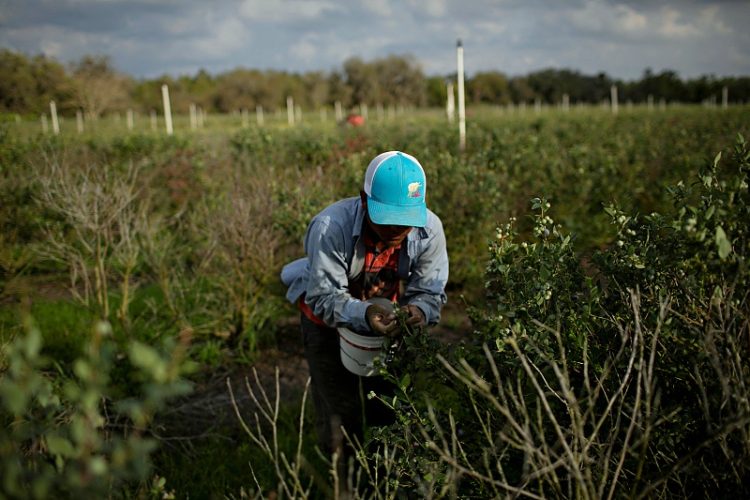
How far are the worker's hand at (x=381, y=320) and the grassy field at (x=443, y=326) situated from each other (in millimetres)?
142

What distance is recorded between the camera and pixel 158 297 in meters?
6.15

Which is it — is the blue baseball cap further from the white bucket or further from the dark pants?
the dark pants

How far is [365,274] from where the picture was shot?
9.00ft

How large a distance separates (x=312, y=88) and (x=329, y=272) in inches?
1813

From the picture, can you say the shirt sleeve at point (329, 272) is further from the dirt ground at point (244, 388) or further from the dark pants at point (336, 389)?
the dirt ground at point (244, 388)

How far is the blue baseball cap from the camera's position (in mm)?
2381

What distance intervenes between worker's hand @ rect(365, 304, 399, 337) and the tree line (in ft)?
68.3

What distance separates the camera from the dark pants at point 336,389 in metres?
2.88

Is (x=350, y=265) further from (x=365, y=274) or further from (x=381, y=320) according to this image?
(x=381, y=320)

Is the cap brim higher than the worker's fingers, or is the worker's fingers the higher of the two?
the cap brim

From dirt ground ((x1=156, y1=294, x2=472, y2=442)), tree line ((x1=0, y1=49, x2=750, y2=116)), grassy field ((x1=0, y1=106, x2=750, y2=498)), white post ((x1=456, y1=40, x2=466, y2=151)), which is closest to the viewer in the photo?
grassy field ((x1=0, y1=106, x2=750, y2=498))

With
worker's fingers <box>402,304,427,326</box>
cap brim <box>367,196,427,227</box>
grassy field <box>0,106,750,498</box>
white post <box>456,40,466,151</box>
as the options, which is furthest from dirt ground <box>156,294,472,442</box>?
white post <box>456,40,466,151</box>

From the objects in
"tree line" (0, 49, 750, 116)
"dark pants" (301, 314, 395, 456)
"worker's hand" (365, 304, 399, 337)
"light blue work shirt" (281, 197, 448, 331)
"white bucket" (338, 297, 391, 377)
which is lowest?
"dark pants" (301, 314, 395, 456)

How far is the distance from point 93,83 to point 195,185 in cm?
2056
